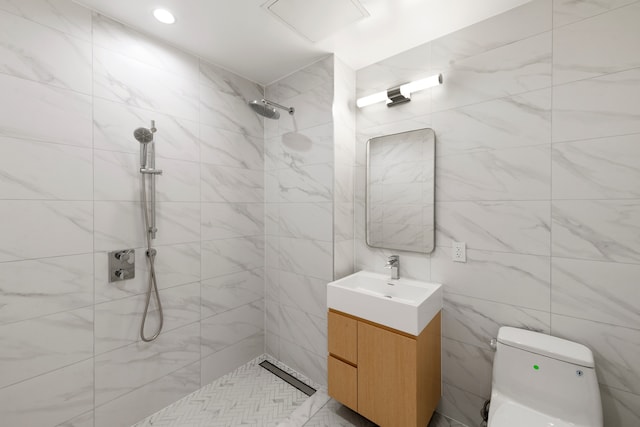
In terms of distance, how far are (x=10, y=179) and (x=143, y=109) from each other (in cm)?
73

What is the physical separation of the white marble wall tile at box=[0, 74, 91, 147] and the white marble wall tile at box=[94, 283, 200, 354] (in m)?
0.93

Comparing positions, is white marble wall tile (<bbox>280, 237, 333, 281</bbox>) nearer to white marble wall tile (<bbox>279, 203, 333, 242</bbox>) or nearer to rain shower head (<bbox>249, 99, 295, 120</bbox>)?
white marble wall tile (<bbox>279, 203, 333, 242</bbox>)

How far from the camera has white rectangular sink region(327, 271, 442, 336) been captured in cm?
140

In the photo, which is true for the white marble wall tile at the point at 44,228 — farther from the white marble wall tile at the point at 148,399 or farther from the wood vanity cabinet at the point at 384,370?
the wood vanity cabinet at the point at 384,370

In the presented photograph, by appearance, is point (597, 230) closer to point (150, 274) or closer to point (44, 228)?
point (150, 274)

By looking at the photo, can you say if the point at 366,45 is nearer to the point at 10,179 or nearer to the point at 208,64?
the point at 208,64

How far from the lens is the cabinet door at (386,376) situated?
1402 millimetres

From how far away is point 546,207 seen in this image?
1.38m

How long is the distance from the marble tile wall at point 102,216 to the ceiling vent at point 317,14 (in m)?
0.80

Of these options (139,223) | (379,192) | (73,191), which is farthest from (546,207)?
(73,191)

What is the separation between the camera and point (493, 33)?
5.00 ft

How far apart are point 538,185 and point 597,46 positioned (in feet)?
2.24

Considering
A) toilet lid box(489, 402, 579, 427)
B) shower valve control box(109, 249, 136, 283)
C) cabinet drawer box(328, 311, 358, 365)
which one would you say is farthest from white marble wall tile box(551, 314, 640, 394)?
shower valve control box(109, 249, 136, 283)

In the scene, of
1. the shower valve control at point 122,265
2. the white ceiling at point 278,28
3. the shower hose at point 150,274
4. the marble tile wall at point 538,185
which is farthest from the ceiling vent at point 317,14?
the shower valve control at point 122,265
